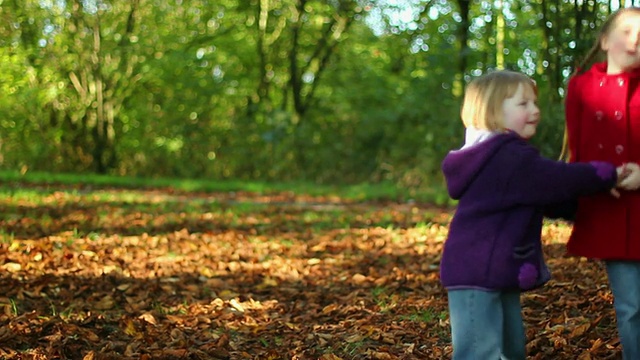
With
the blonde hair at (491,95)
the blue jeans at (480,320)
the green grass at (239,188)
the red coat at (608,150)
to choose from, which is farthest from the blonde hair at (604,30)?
the green grass at (239,188)

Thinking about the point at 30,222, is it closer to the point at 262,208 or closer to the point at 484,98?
the point at 262,208

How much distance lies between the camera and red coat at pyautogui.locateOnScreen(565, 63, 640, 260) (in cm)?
332

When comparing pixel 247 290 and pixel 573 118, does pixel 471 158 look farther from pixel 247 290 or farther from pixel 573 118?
pixel 247 290

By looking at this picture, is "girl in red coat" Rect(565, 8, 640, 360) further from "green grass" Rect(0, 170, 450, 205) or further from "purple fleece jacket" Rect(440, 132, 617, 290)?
Answer: "green grass" Rect(0, 170, 450, 205)

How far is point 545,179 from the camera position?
311 centimetres

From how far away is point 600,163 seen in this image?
3.18 meters

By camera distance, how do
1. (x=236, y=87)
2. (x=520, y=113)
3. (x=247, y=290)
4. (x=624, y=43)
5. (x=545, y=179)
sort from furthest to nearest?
(x=236, y=87)
(x=247, y=290)
(x=624, y=43)
(x=520, y=113)
(x=545, y=179)

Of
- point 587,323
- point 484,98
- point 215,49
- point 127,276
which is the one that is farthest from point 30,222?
point 215,49

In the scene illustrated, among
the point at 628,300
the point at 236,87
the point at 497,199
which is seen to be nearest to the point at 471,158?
the point at 497,199

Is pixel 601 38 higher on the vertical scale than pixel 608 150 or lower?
higher

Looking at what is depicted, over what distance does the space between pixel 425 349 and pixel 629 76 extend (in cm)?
191

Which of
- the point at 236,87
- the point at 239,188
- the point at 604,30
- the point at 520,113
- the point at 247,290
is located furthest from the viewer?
the point at 236,87

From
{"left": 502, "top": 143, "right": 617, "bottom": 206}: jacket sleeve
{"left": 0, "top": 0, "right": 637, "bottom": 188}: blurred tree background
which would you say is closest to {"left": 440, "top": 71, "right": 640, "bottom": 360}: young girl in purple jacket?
{"left": 502, "top": 143, "right": 617, "bottom": 206}: jacket sleeve

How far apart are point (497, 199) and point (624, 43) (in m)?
0.85
